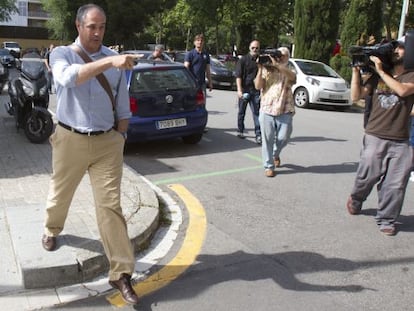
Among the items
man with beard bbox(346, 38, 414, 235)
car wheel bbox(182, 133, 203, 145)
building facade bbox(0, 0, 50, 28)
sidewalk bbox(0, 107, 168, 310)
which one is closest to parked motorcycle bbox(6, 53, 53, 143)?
sidewalk bbox(0, 107, 168, 310)

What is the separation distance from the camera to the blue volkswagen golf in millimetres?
7797

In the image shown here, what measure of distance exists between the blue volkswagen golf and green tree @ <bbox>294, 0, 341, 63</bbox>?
43.7ft

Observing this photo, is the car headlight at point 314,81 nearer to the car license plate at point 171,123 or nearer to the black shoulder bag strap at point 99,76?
the car license plate at point 171,123

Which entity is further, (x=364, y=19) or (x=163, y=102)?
(x=364, y=19)

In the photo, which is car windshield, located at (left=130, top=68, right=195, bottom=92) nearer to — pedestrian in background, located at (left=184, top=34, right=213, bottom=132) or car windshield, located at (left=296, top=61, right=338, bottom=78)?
pedestrian in background, located at (left=184, top=34, right=213, bottom=132)

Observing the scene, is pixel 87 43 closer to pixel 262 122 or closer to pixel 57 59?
pixel 57 59

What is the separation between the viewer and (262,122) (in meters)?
6.80

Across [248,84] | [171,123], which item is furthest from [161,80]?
[248,84]

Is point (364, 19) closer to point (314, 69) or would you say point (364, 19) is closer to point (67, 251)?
point (314, 69)

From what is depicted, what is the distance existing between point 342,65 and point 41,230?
17.5 metres

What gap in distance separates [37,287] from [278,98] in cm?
424

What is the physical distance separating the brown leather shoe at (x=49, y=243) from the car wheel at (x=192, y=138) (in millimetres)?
5071

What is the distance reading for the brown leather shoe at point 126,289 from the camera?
10.8ft

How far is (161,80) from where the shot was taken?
810cm
